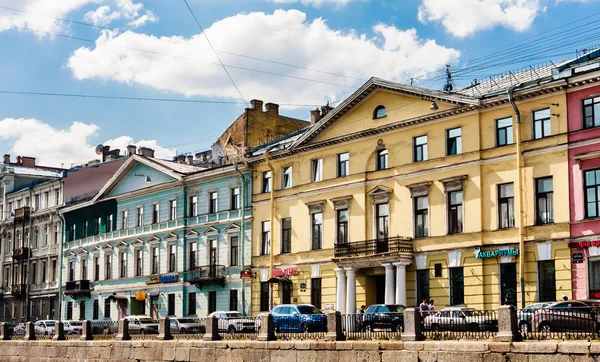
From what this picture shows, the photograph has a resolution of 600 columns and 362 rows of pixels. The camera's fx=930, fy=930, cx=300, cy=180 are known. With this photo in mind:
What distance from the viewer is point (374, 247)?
39719 millimetres

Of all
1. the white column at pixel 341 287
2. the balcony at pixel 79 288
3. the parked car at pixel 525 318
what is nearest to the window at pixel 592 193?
the parked car at pixel 525 318

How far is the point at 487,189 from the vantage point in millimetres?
36000

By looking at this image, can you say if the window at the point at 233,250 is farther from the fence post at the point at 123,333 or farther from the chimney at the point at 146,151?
the chimney at the point at 146,151

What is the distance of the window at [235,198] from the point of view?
47.6 m

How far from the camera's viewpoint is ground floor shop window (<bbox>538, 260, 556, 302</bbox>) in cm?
3356

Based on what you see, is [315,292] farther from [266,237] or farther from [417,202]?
[417,202]

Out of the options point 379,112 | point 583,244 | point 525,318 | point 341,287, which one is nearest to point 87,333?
point 341,287

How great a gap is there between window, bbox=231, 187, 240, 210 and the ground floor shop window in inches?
715

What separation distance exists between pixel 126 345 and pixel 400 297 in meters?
11.4

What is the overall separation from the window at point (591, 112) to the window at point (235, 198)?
19712 millimetres

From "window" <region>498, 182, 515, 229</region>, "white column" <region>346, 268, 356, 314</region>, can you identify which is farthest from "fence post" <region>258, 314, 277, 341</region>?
"white column" <region>346, 268, 356, 314</region>

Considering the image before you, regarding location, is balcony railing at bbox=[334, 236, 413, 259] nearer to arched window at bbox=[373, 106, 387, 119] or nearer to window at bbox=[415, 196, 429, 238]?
window at bbox=[415, 196, 429, 238]

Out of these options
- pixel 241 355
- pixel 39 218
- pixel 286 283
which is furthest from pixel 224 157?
pixel 241 355

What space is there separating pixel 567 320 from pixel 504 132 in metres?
15.3
